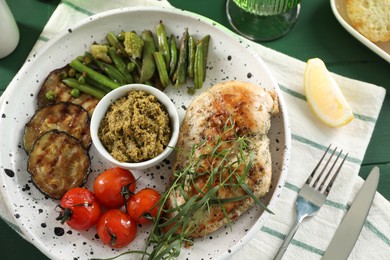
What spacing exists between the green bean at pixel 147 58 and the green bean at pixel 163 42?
0.16 ft

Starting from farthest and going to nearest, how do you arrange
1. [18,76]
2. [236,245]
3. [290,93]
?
[290,93]
[18,76]
[236,245]

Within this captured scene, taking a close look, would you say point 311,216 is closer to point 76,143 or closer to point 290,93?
point 290,93

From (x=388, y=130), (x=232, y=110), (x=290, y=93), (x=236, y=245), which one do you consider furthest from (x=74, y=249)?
(x=388, y=130)

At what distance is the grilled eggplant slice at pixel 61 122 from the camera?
348 centimetres

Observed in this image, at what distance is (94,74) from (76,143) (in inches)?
21.5

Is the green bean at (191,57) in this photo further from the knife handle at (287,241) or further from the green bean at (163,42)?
the knife handle at (287,241)

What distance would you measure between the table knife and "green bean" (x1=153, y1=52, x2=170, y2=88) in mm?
1531

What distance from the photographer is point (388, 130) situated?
3928 millimetres

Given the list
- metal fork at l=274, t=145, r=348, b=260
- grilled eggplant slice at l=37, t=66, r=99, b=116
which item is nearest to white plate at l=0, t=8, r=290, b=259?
grilled eggplant slice at l=37, t=66, r=99, b=116

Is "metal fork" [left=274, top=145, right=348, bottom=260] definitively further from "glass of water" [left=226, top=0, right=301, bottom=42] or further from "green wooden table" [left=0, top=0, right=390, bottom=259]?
"glass of water" [left=226, top=0, right=301, bottom=42]

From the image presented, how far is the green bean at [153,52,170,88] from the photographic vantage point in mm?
3670

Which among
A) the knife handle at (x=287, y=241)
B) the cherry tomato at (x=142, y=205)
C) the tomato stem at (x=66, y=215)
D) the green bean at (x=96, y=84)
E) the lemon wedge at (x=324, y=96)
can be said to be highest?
the green bean at (x=96, y=84)

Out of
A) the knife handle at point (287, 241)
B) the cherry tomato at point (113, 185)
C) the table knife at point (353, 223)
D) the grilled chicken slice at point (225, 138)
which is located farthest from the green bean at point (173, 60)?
the table knife at point (353, 223)

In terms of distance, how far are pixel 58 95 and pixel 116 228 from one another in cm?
103
